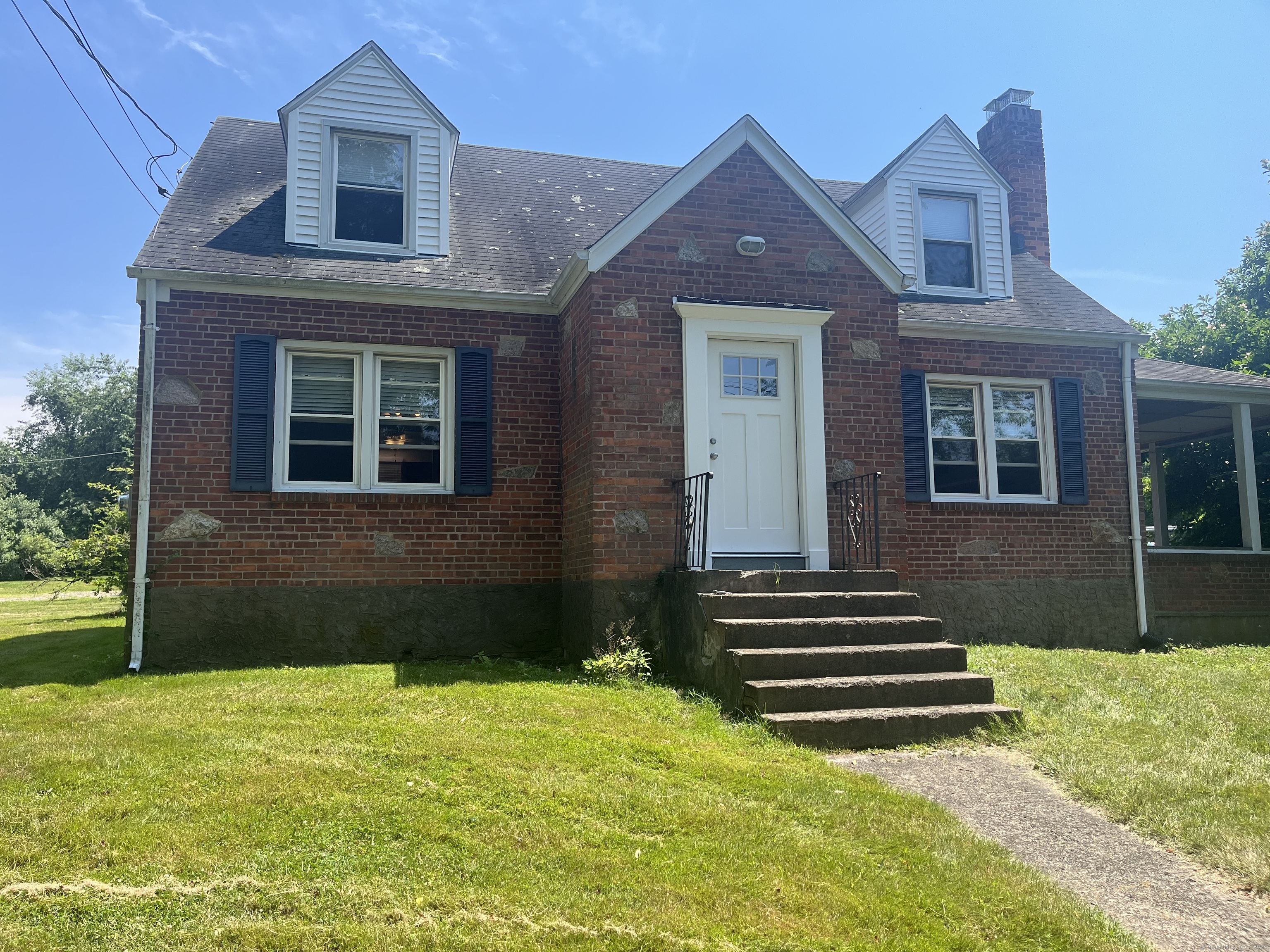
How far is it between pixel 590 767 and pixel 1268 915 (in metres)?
2.84

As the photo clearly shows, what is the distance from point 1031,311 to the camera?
1078 centimetres

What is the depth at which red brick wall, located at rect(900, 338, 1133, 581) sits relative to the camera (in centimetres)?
991

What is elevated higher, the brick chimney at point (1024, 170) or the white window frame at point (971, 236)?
the brick chimney at point (1024, 170)

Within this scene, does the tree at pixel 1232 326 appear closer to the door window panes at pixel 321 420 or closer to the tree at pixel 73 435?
the door window panes at pixel 321 420

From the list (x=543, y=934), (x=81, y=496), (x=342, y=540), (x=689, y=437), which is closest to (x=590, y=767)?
(x=543, y=934)

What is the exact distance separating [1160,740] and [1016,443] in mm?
5379

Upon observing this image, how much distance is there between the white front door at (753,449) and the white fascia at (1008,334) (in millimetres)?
2180

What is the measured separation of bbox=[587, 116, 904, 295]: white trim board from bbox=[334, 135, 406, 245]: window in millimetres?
2643

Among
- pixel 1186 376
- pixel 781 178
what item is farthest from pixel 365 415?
pixel 1186 376

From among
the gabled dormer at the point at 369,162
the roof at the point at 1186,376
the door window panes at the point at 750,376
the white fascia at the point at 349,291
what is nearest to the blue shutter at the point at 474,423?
the white fascia at the point at 349,291

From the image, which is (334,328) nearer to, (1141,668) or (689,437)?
(689,437)

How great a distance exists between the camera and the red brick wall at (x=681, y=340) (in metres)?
7.91

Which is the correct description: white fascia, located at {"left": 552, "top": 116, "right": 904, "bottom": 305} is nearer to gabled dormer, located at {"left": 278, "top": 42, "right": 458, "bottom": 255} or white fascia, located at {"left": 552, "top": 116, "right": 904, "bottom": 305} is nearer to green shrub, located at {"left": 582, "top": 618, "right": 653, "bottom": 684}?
gabled dormer, located at {"left": 278, "top": 42, "right": 458, "bottom": 255}

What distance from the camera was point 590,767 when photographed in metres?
4.67
